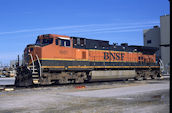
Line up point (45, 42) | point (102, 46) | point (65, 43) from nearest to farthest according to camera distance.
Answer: point (45, 42) < point (65, 43) < point (102, 46)

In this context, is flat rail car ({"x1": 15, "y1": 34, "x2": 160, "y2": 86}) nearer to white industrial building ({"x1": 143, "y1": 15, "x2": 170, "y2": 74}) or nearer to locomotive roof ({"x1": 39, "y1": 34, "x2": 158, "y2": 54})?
locomotive roof ({"x1": 39, "y1": 34, "x2": 158, "y2": 54})

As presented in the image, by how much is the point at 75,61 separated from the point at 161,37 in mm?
47027

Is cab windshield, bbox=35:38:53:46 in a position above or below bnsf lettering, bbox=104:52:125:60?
above

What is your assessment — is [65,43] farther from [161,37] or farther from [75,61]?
[161,37]

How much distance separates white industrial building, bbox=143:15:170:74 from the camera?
5917 cm

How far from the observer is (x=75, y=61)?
1997 cm

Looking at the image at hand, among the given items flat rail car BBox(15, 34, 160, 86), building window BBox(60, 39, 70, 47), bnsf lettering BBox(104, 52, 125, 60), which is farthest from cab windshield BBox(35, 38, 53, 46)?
bnsf lettering BBox(104, 52, 125, 60)

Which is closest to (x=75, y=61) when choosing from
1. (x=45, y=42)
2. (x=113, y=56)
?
(x=45, y=42)

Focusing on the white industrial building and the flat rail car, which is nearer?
the flat rail car

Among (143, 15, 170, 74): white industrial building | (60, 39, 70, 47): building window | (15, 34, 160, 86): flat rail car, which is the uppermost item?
(143, 15, 170, 74): white industrial building

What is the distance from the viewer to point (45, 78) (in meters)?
17.7

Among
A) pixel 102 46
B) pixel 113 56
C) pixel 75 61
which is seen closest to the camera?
pixel 75 61

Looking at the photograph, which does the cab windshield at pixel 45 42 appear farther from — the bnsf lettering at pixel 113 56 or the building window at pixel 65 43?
the bnsf lettering at pixel 113 56

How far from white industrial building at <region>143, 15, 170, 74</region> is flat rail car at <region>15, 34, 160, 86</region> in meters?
34.9
